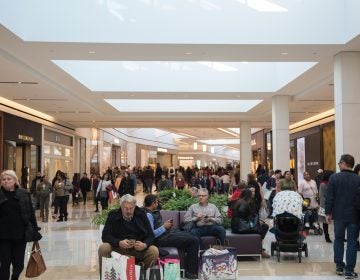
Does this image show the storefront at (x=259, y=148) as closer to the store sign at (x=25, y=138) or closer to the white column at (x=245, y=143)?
the white column at (x=245, y=143)

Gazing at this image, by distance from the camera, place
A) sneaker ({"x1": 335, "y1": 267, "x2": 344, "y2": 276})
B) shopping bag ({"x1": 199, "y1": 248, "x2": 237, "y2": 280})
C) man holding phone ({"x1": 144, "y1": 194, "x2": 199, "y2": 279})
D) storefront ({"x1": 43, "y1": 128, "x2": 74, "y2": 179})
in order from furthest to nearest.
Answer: storefront ({"x1": 43, "y1": 128, "x2": 74, "y2": 179}), sneaker ({"x1": 335, "y1": 267, "x2": 344, "y2": 276}), man holding phone ({"x1": 144, "y1": 194, "x2": 199, "y2": 279}), shopping bag ({"x1": 199, "y1": 248, "x2": 237, "y2": 280})

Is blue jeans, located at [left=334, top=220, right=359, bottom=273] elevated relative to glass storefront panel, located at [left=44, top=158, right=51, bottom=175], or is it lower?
lower

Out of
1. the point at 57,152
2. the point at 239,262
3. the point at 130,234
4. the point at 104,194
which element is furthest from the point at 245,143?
the point at 130,234

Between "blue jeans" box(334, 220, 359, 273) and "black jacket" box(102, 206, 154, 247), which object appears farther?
"blue jeans" box(334, 220, 359, 273)

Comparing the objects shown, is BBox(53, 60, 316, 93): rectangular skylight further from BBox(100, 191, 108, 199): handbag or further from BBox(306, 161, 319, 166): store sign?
BBox(306, 161, 319, 166): store sign

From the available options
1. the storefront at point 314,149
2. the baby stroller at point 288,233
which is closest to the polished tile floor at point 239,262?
the baby stroller at point 288,233

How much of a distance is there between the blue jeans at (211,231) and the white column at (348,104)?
15.2 ft

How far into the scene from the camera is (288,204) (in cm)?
934

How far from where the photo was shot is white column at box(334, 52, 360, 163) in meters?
11.9

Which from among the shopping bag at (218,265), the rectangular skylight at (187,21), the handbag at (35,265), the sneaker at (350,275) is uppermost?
the rectangular skylight at (187,21)

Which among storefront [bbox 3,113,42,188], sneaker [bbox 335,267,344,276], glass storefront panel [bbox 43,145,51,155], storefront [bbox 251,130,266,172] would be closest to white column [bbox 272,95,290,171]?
storefront [bbox 3,113,42,188]

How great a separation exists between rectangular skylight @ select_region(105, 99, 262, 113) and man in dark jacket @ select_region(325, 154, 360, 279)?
16166mm

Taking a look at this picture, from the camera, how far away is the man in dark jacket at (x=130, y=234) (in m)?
6.40

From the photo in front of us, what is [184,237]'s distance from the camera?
7.65 metres
